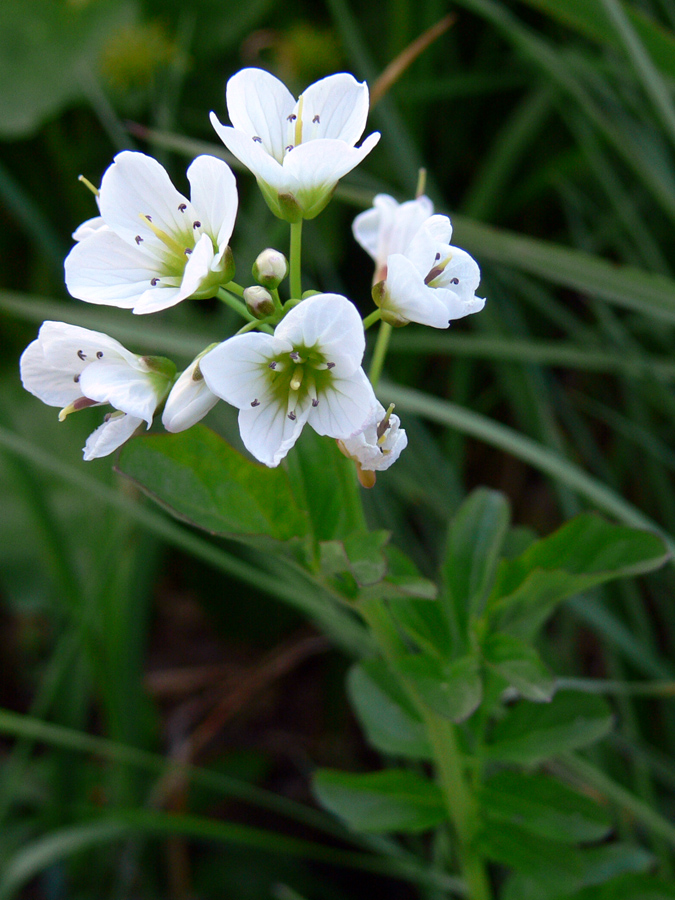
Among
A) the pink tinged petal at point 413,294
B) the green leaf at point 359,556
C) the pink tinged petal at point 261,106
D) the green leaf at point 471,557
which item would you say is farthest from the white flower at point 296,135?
the green leaf at point 471,557

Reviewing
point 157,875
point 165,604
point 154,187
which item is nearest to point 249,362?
point 154,187

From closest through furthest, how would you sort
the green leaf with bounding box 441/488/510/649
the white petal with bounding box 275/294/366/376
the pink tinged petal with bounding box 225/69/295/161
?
the white petal with bounding box 275/294/366/376
the pink tinged petal with bounding box 225/69/295/161
the green leaf with bounding box 441/488/510/649

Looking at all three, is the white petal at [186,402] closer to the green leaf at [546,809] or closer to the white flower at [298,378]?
the white flower at [298,378]

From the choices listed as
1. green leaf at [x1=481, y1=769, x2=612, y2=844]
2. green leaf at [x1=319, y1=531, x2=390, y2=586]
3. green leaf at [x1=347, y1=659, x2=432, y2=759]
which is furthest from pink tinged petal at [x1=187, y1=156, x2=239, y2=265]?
green leaf at [x1=481, y1=769, x2=612, y2=844]

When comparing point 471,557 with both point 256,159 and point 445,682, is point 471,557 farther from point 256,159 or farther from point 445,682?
point 256,159

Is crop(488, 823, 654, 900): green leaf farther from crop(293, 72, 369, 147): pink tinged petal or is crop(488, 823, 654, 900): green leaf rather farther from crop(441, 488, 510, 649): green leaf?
crop(293, 72, 369, 147): pink tinged petal

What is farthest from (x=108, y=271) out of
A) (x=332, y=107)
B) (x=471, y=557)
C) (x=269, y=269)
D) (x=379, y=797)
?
(x=379, y=797)

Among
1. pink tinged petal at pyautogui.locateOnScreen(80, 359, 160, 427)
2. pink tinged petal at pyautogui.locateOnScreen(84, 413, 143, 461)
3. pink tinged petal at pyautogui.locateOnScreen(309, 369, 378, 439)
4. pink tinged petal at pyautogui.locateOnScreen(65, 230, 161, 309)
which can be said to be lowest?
pink tinged petal at pyautogui.locateOnScreen(84, 413, 143, 461)
